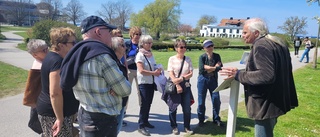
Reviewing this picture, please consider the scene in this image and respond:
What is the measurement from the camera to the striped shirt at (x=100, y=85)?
2246 millimetres

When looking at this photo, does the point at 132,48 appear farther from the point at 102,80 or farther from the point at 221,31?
the point at 221,31

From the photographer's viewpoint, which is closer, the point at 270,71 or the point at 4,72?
the point at 270,71

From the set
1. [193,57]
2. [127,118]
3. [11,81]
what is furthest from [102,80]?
[193,57]

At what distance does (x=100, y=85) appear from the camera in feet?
7.68

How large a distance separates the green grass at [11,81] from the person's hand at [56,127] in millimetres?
4986

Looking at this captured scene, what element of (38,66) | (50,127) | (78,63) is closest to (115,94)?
(78,63)

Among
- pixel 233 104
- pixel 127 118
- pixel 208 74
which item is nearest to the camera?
pixel 233 104

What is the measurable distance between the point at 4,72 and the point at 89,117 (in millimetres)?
9332

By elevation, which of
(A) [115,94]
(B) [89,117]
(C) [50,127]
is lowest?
(C) [50,127]

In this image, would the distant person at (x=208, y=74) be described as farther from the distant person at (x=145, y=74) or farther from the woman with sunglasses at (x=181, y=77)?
the distant person at (x=145, y=74)

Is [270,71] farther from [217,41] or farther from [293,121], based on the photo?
[217,41]

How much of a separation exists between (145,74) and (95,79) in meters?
2.40

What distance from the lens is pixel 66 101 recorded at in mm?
2912

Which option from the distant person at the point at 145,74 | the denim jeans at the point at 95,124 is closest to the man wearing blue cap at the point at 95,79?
the denim jeans at the point at 95,124
